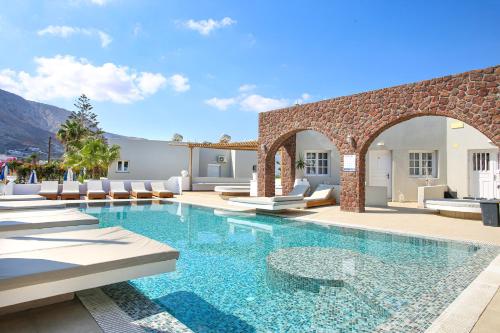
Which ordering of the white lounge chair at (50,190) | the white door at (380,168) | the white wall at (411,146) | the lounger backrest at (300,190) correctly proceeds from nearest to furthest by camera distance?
1. the lounger backrest at (300,190)
2. the white wall at (411,146)
3. the white lounge chair at (50,190)
4. the white door at (380,168)

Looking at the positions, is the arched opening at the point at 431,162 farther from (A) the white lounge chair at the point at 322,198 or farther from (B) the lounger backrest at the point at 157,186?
(B) the lounger backrest at the point at 157,186

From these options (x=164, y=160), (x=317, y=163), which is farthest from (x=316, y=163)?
(x=164, y=160)

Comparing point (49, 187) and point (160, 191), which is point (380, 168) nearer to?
point (160, 191)

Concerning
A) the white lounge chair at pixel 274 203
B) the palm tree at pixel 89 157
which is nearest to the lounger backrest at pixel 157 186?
the palm tree at pixel 89 157

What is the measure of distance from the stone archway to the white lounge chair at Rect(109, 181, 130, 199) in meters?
7.38

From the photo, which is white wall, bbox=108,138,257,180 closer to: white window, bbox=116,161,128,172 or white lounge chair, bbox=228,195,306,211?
white window, bbox=116,161,128,172

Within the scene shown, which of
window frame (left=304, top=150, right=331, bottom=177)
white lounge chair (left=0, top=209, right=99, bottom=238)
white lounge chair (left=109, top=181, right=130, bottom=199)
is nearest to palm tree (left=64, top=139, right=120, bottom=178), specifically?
white lounge chair (left=109, top=181, right=130, bottom=199)

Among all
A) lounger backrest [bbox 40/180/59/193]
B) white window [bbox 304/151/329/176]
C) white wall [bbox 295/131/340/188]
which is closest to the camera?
lounger backrest [bbox 40/180/59/193]

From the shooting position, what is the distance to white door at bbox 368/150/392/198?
628 inches

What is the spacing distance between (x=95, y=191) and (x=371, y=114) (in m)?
13.9

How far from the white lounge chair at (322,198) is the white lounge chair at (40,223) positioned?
29.1 feet

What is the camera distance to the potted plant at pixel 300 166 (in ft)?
58.2

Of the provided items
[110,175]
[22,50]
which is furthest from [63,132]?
[22,50]

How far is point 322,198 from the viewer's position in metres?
13.7
